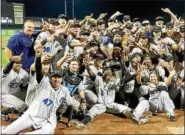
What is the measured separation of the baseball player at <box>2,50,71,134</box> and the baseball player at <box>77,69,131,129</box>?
2.02ft

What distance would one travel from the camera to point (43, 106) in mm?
3209

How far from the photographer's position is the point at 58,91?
10.9 feet

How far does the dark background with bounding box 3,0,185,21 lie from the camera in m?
5.05

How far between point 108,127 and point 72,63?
822 millimetres

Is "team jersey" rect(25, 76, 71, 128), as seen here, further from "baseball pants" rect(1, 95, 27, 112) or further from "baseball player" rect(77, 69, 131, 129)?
"baseball player" rect(77, 69, 131, 129)

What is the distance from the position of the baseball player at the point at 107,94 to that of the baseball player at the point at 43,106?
616mm

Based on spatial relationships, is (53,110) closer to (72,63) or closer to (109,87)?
(72,63)

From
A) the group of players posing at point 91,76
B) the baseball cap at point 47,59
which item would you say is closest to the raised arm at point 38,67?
the group of players posing at point 91,76

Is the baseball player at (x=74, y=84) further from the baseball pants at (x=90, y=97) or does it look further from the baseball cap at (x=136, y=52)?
the baseball cap at (x=136, y=52)

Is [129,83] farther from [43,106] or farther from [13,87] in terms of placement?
[13,87]

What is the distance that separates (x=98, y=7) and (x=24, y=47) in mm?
1959

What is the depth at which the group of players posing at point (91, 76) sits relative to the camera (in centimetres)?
327

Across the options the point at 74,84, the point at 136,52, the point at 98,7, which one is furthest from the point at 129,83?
the point at 98,7

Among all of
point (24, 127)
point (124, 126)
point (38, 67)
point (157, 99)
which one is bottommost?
point (124, 126)
